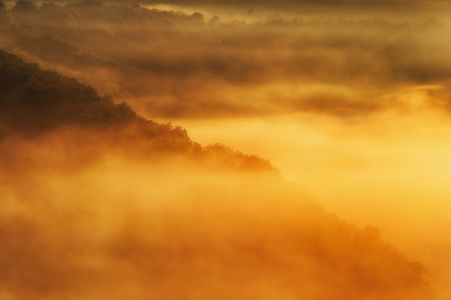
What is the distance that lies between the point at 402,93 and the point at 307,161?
119 feet

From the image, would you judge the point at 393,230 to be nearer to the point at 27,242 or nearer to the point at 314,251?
the point at 314,251

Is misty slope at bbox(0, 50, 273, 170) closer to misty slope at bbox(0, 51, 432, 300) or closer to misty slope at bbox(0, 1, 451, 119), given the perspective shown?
misty slope at bbox(0, 51, 432, 300)

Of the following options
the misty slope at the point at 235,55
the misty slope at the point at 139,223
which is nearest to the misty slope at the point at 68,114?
the misty slope at the point at 139,223

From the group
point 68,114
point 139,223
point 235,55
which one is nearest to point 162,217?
point 139,223

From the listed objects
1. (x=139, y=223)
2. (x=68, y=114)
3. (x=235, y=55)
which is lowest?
(x=139, y=223)

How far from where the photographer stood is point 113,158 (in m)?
36.4

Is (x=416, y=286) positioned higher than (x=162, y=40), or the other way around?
(x=162, y=40)

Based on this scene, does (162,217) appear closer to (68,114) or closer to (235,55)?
(68,114)

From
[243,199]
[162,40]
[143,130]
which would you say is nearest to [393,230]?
[243,199]

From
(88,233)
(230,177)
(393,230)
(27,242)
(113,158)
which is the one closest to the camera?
(27,242)

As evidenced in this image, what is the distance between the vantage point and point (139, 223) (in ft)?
113

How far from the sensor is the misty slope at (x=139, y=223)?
101 feet

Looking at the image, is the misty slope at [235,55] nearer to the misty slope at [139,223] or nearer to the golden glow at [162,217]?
the golden glow at [162,217]

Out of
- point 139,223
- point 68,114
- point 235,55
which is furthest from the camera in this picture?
point 235,55
